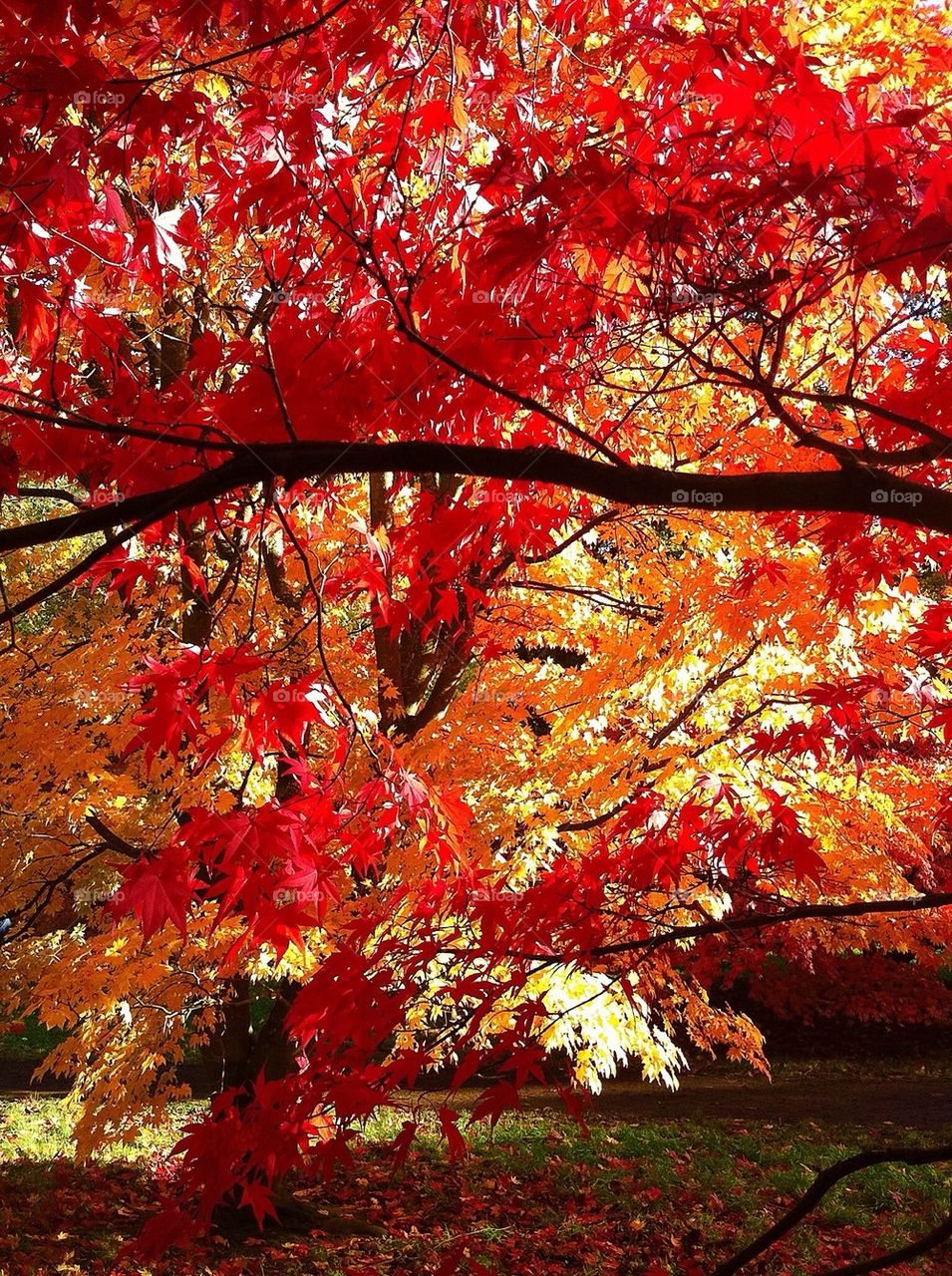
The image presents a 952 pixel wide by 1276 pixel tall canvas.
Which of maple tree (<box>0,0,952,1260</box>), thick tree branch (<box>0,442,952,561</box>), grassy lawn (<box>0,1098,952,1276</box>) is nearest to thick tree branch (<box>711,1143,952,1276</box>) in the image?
maple tree (<box>0,0,952,1260</box>)

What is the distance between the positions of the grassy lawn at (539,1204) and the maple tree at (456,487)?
1201mm

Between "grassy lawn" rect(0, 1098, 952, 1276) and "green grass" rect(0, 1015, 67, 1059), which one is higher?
"green grass" rect(0, 1015, 67, 1059)

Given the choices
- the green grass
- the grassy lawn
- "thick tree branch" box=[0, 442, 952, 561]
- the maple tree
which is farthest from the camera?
the green grass

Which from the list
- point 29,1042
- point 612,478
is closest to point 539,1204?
point 612,478

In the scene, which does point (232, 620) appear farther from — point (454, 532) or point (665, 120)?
point (665, 120)

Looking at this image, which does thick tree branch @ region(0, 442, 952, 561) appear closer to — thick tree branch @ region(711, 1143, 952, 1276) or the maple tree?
the maple tree

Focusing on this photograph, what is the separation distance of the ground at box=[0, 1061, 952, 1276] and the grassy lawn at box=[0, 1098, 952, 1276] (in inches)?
0.8

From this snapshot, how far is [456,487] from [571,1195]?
225 inches

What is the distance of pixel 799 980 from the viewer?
45.8 feet

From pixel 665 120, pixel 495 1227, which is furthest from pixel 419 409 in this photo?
pixel 495 1227

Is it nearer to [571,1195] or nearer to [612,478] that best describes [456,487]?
[612,478]

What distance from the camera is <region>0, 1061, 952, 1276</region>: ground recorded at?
6621 mm

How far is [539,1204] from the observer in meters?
7.98

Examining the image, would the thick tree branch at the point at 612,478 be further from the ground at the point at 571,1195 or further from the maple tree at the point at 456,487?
the ground at the point at 571,1195
